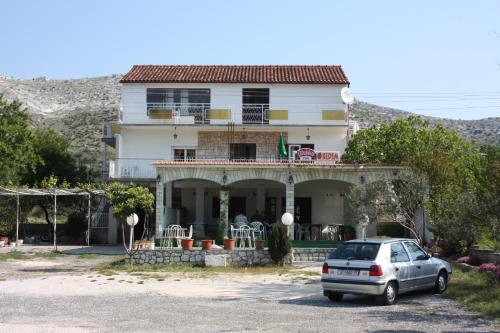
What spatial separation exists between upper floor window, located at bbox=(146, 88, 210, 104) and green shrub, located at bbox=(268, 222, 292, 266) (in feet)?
45.9

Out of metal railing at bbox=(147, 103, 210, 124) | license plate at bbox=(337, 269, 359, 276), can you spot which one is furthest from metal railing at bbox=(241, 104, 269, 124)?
license plate at bbox=(337, 269, 359, 276)

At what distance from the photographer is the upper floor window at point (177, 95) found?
3306 centimetres

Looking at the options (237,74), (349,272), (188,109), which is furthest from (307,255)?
(237,74)

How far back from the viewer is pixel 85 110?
85.1m

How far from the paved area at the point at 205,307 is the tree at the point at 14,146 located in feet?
58.9

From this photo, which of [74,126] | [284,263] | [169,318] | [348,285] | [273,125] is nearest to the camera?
[169,318]

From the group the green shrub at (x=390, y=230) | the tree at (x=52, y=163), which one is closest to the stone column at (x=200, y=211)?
the green shrub at (x=390, y=230)

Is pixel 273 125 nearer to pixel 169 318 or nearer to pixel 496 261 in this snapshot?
pixel 496 261

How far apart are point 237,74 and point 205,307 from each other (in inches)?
909

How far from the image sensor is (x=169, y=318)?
36.6 ft

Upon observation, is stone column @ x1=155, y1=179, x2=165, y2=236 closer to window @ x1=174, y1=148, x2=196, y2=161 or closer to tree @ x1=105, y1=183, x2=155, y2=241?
tree @ x1=105, y1=183, x2=155, y2=241

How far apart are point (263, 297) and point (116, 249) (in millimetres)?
15528

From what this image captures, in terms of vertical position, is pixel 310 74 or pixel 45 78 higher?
pixel 45 78

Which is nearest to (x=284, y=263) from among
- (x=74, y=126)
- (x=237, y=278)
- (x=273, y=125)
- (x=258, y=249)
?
(x=258, y=249)
